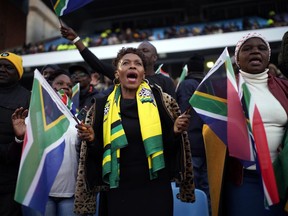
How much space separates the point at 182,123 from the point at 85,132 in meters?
0.55

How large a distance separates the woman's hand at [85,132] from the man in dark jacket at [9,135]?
0.59m

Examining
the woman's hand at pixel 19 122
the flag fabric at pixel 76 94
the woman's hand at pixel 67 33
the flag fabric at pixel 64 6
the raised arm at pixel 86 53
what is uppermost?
the flag fabric at pixel 64 6

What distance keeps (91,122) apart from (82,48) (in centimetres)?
119

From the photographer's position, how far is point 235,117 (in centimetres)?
184

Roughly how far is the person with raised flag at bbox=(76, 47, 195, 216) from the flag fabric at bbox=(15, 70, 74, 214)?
0.56 ft

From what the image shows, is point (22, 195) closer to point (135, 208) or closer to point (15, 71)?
point (135, 208)

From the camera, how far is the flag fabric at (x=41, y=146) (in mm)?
1642

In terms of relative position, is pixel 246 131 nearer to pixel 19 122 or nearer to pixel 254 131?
pixel 254 131

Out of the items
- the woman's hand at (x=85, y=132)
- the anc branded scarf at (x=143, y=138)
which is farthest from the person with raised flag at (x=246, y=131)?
the woman's hand at (x=85, y=132)

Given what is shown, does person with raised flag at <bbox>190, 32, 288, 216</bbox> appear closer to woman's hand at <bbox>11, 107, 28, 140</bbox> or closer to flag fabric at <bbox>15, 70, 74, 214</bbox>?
flag fabric at <bbox>15, 70, 74, 214</bbox>

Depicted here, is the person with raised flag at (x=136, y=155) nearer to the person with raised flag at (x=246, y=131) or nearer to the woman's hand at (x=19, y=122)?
the person with raised flag at (x=246, y=131)

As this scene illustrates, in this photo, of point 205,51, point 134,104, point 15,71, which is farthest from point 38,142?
point 205,51

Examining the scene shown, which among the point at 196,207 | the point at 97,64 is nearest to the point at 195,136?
the point at 196,207

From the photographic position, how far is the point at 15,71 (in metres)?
2.53
